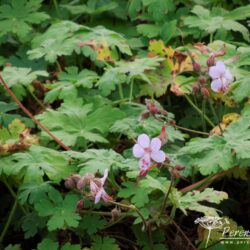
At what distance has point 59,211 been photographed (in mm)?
2098

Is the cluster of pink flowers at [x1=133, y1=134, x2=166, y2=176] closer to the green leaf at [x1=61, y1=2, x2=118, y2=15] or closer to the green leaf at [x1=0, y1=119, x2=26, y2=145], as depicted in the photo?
the green leaf at [x1=0, y1=119, x2=26, y2=145]

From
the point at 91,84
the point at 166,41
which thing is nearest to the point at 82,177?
the point at 91,84

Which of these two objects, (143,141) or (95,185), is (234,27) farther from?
(95,185)

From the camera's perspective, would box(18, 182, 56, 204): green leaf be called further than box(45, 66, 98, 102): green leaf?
No

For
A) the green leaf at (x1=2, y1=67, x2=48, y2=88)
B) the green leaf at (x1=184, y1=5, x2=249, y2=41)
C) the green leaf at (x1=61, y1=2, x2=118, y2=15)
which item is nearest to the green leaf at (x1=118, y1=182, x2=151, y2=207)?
the green leaf at (x1=2, y1=67, x2=48, y2=88)

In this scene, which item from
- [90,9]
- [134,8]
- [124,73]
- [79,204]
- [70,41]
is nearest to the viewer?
[79,204]

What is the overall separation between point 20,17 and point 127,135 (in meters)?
1.06

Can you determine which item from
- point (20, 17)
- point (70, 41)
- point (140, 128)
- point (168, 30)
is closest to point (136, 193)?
point (140, 128)

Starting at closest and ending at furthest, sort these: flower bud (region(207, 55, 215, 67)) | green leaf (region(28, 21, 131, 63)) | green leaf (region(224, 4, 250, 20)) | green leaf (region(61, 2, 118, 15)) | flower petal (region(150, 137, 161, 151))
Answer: flower petal (region(150, 137, 161, 151)) < flower bud (region(207, 55, 215, 67)) < green leaf (region(28, 21, 131, 63)) < green leaf (region(224, 4, 250, 20)) < green leaf (region(61, 2, 118, 15))

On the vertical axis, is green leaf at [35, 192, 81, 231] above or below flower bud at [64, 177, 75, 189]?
below

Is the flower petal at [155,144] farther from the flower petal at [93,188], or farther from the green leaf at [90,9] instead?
the green leaf at [90,9]

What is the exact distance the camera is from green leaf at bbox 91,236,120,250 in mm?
2164

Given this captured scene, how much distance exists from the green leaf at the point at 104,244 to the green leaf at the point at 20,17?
3.92 feet

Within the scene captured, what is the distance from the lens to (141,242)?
2.21 meters
